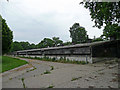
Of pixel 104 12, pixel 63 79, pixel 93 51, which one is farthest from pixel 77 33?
pixel 63 79

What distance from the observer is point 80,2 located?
9.41 metres

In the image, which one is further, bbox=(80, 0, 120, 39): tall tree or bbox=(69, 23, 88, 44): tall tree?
bbox=(69, 23, 88, 44): tall tree

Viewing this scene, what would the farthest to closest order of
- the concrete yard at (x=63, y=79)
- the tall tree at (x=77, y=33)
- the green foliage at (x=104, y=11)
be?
1. the tall tree at (x=77, y=33)
2. the green foliage at (x=104, y=11)
3. the concrete yard at (x=63, y=79)

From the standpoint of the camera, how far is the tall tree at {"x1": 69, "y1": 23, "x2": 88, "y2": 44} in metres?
54.7

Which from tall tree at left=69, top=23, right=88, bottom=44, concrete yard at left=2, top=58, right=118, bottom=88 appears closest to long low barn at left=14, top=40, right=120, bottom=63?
concrete yard at left=2, top=58, right=118, bottom=88

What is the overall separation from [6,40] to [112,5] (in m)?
15.1

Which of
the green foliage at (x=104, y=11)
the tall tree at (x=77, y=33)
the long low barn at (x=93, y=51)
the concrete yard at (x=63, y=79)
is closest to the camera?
the concrete yard at (x=63, y=79)

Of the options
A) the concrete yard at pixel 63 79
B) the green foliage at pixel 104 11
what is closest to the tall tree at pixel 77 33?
the green foliage at pixel 104 11

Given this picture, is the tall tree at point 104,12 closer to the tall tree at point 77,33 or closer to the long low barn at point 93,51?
the long low barn at point 93,51

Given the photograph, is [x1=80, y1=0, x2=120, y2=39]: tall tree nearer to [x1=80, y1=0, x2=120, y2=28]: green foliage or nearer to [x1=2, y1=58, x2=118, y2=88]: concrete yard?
[x1=80, y1=0, x2=120, y2=28]: green foliage

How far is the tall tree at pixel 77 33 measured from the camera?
2155 inches

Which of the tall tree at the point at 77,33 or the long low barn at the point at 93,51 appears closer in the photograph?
the long low barn at the point at 93,51

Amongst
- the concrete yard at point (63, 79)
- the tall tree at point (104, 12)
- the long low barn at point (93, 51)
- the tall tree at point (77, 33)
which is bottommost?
the concrete yard at point (63, 79)

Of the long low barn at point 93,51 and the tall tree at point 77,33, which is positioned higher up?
the tall tree at point 77,33
